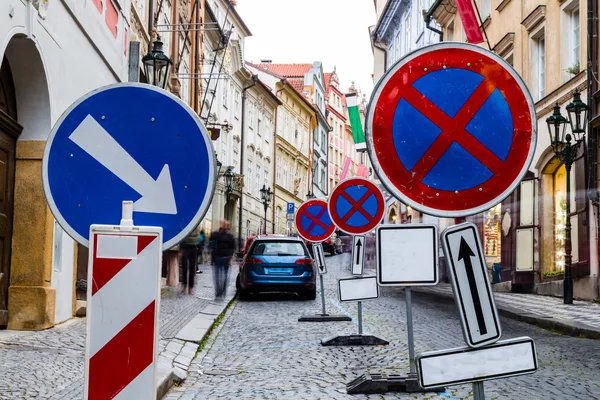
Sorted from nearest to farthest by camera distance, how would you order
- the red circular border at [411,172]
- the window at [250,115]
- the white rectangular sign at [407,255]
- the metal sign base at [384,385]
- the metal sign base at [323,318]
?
the red circular border at [411,172] → the white rectangular sign at [407,255] → the metal sign base at [384,385] → the metal sign base at [323,318] → the window at [250,115]

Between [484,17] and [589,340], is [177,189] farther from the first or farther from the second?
[484,17]

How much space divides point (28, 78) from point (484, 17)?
67.8ft

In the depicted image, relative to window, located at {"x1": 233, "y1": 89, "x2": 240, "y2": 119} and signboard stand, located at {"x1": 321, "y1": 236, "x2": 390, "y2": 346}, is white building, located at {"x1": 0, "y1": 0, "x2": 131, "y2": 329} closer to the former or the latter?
signboard stand, located at {"x1": 321, "y1": 236, "x2": 390, "y2": 346}

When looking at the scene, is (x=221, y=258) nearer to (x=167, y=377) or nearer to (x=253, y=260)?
(x=253, y=260)

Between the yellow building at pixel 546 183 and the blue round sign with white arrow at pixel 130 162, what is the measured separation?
15585 millimetres

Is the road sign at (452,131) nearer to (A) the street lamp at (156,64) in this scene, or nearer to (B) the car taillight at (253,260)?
(A) the street lamp at (156,64)

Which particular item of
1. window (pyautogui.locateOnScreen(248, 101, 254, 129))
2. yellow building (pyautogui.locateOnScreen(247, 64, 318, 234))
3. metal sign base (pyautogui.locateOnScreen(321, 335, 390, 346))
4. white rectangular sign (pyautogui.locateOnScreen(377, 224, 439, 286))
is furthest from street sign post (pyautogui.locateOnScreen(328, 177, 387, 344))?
yellow building (pyautogui.locateOnScreen(247, 64, 318, 234))

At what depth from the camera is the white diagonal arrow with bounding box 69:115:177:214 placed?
12.8ft

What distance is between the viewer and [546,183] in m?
22.1

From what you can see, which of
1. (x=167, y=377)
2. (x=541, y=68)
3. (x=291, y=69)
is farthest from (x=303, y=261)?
(x=291, y=69)

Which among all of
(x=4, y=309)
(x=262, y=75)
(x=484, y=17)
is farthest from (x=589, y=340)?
(x=262, y=75)

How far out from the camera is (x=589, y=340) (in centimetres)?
1122

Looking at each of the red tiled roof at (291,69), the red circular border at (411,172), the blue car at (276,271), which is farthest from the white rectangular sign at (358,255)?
the red tiled roof at (291,69)

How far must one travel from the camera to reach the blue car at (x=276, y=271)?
19125mm
